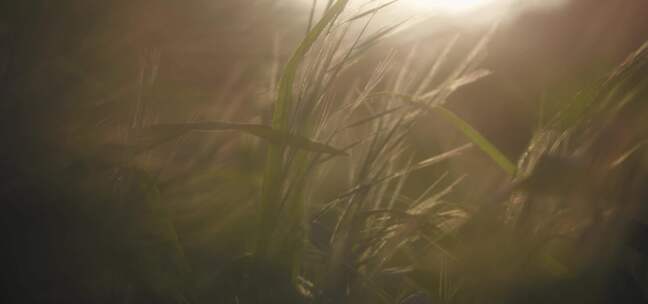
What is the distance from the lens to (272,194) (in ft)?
1.72

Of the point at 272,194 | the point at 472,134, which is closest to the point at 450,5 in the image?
the point at 472,134

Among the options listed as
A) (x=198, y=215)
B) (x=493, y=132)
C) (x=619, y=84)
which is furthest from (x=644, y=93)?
(x=493, y=132)

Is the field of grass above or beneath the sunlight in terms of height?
beneath

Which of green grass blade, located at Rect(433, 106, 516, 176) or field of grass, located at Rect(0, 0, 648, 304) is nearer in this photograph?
field of grass, located at Rect(0, 0, 648, 304)

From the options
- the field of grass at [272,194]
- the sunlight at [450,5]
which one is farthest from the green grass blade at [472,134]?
the sunlight at [450,5]

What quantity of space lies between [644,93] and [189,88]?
0.51m

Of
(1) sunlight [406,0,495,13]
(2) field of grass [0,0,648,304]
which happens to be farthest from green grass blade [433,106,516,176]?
(1) sunlight [406,0,495,13]

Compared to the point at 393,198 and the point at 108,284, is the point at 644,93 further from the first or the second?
the point at 108,284

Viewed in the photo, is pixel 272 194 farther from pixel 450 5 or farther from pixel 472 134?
pixel 450 5

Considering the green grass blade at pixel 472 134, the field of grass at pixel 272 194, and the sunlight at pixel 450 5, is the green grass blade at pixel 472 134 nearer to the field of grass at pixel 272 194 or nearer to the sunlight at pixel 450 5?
the field of grass at pixel 272 194

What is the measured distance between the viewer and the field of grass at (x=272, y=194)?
0.49 m

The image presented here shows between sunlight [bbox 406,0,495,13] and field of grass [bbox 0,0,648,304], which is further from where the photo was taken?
sunlight [bbox 406,0,495,13]

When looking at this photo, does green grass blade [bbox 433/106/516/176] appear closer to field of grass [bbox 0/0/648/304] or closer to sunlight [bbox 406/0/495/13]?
field of grass [bbox 0/0/648/304]

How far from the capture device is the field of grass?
0.49 m
